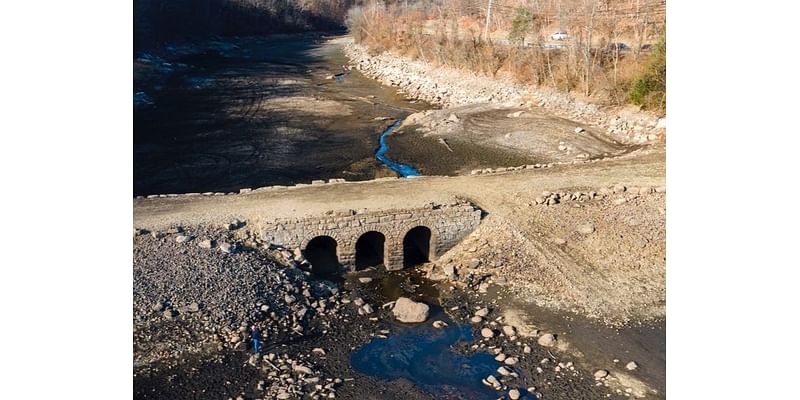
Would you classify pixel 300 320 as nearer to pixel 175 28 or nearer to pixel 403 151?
pixel 403 151

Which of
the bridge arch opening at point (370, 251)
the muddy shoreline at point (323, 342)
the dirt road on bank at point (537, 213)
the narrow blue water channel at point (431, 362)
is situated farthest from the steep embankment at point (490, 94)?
the narrow blue water channel at point (431, 362)

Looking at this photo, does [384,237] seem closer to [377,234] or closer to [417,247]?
[377,234]

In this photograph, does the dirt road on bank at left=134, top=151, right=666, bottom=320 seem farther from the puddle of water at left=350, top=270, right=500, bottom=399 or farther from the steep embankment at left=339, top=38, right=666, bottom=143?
the steep embankment at left=339, top=38, right=666, bottom=143

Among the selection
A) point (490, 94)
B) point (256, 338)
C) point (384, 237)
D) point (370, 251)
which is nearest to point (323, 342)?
point (256, 338)

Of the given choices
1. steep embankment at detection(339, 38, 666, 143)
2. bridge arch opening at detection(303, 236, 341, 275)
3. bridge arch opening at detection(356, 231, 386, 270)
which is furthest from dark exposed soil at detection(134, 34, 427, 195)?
bridge arch opening at detection(356, 231, 386, 270)

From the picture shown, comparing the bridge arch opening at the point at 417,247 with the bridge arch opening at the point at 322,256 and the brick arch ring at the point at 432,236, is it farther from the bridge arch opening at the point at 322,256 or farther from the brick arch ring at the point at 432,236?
the bridge arch opening at the point at 322,256

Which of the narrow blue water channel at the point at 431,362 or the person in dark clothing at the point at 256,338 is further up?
the person in dark clothing at the point at 256,338

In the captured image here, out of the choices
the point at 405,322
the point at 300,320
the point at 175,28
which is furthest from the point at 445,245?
→ the point at 175,28
